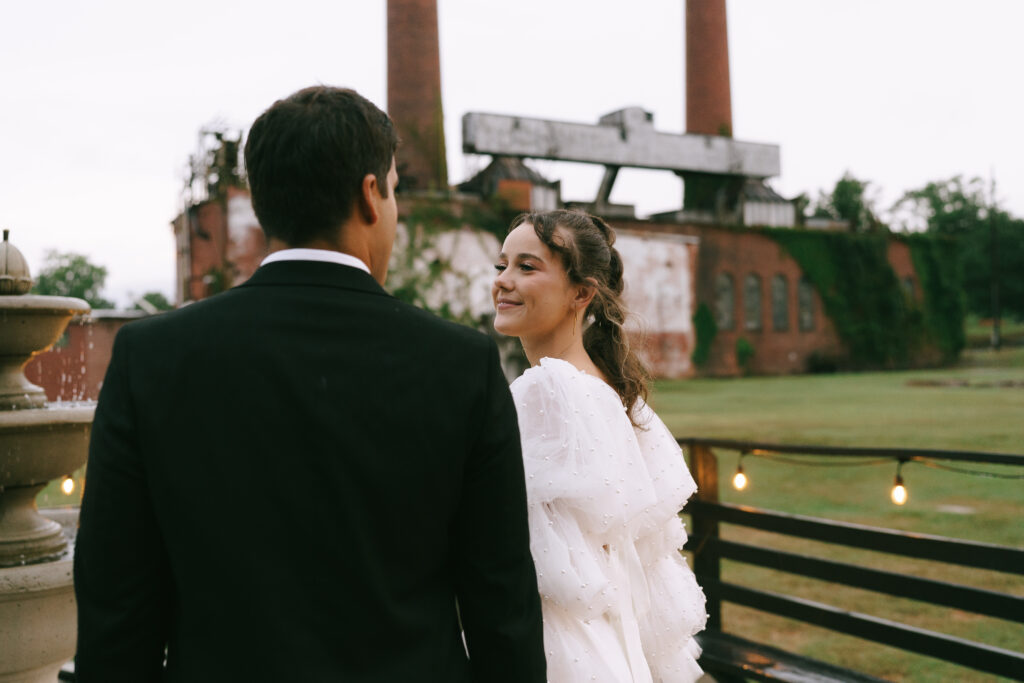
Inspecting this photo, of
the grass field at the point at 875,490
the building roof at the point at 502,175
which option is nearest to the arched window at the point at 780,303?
the grass field at the point at 875,490

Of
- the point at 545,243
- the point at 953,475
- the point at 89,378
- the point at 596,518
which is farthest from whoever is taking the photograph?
the point at 89,378

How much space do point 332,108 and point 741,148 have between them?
32.7 metres

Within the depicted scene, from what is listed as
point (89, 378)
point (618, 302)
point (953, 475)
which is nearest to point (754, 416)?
point (953, 475)

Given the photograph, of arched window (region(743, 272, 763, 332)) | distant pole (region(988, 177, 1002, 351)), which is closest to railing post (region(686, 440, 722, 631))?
arched window (region(743, 272, 763, 332))

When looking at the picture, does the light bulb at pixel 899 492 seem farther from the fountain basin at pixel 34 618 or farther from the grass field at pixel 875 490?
the fountain basin at pixel 34 618

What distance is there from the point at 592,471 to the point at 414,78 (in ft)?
86.3

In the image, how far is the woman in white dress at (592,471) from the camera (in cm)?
192

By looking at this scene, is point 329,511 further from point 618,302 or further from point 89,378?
point 89,378

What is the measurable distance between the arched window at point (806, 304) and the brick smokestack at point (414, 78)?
1531cm

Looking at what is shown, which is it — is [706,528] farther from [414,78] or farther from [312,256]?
[414,78]

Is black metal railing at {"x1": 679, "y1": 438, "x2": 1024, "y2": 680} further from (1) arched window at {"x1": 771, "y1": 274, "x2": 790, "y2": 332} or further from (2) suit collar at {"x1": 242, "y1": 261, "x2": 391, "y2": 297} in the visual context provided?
(1) arched window at {"x1": 771, "y1": 274, "x2": 790, "y2": 332}

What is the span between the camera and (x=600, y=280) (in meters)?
2.39

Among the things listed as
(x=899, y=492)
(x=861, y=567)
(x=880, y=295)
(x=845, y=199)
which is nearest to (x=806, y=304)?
(x=880, y=295)

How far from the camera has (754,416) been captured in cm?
1689
